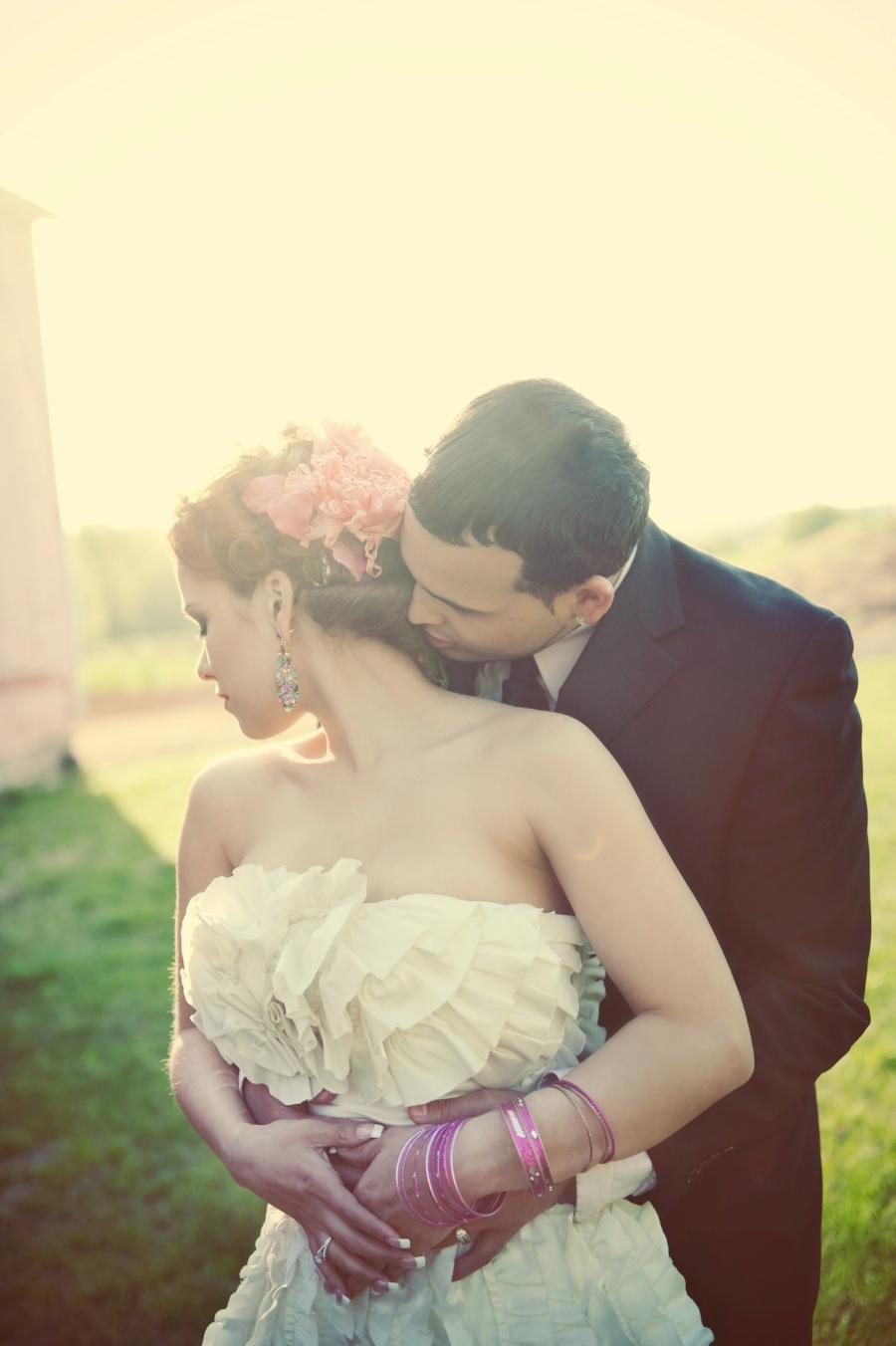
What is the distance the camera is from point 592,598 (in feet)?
6.57

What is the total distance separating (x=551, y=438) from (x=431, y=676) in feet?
1.93

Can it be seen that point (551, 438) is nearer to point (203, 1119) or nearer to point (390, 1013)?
point (390, 1013)

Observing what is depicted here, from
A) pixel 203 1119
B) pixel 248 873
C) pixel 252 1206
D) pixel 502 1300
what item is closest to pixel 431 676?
pixel 248 873

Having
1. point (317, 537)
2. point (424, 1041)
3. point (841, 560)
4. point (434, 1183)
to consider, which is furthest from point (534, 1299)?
point (841, 560)

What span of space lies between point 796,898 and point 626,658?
57 centimetres

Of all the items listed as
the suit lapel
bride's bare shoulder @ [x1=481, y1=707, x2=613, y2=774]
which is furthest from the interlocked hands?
the suit lapel

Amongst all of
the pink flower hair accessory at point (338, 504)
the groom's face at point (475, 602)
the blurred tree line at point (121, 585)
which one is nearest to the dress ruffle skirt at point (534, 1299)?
the groom's face at point (475, 602)

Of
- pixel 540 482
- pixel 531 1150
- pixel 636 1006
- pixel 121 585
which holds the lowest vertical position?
pixel 121 585

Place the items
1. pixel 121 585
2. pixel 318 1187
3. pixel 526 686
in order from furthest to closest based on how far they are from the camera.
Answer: pixel 121 585, pixel 526 686, pixel 318 1187

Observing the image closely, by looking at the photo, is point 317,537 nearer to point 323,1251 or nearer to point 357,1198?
point 357,1198

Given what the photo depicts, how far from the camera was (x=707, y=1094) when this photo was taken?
5.90ft

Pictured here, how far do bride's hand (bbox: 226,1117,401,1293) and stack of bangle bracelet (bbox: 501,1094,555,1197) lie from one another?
27 cm

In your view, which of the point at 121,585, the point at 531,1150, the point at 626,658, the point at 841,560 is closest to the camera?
the point at 531,1150

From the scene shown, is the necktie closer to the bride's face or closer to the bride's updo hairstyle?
the bride's updo hairstyle
